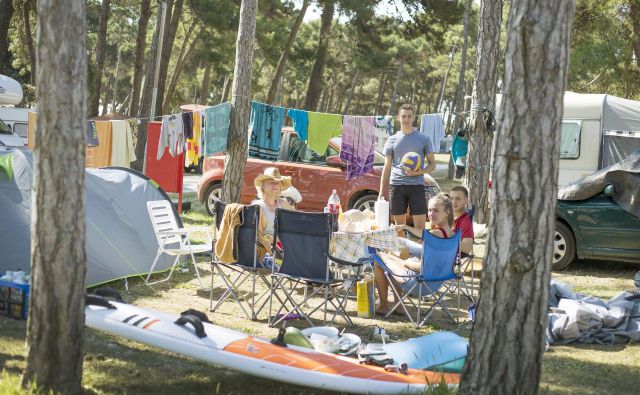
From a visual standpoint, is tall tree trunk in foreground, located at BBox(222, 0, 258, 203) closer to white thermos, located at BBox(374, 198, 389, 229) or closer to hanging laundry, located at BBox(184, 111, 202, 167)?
hanging laundry, located at BBox(184, 111, 202, 167)

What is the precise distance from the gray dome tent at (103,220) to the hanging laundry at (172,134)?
9.40 feet

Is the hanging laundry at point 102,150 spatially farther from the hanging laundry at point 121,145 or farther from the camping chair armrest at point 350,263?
the camping chair armrest at point 350,263

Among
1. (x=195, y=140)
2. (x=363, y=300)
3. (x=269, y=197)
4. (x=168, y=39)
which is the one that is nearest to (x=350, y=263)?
(x=363, y=300)

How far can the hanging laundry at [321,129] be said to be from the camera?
12.4m

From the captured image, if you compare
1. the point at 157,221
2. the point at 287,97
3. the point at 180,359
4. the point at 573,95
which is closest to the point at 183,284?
the point at 157,221

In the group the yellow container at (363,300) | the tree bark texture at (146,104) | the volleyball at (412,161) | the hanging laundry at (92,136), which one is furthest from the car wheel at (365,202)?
the tree bark texture at (146,104)

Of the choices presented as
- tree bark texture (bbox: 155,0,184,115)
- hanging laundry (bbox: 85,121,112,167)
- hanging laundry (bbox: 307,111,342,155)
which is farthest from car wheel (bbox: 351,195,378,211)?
tree bark texture (bbox: 155,0,184,115)

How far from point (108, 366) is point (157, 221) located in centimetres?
331

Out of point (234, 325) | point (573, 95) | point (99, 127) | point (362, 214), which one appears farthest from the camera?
point (573, 95)

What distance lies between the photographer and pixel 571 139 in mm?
13703

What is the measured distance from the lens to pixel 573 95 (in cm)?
1395

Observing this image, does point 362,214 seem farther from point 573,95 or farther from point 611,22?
point 611,22

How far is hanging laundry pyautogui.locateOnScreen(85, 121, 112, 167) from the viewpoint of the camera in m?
12.6

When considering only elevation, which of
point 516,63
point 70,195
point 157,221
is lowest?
point 157,221
